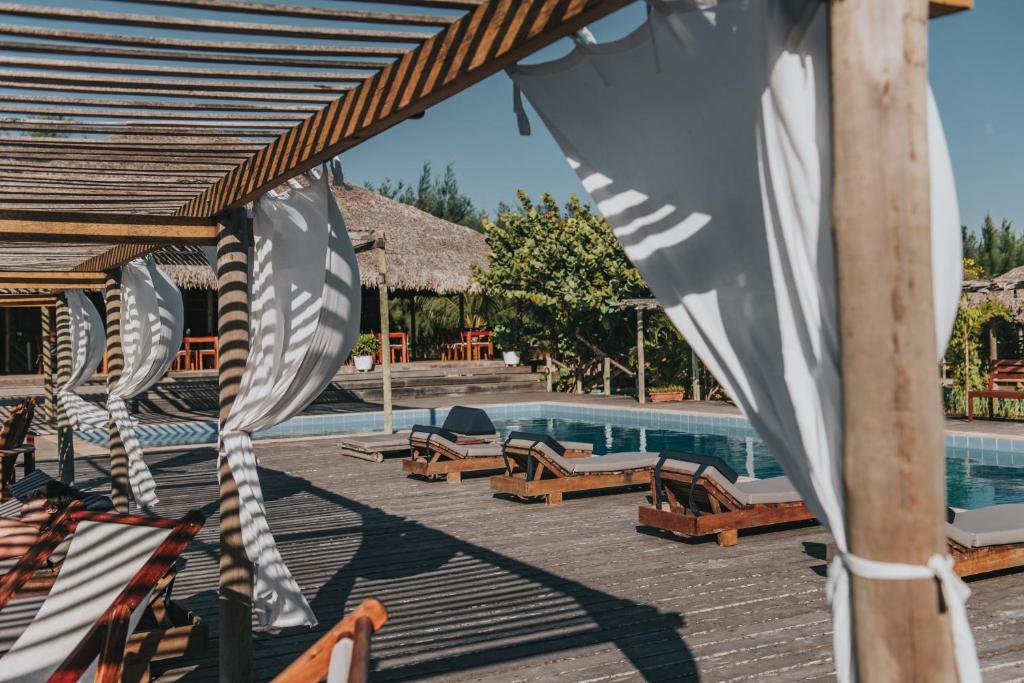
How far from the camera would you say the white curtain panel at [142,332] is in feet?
25.4

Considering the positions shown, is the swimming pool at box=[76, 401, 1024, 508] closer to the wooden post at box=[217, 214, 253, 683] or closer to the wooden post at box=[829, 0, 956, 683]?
the wooden post at box=[217, 214, 253, 683]

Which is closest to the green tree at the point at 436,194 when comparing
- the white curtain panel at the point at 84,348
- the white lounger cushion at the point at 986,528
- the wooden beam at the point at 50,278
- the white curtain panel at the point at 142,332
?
the white curtain panel at the point at 84,348

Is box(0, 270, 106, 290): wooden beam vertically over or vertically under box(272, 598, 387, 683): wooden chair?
over

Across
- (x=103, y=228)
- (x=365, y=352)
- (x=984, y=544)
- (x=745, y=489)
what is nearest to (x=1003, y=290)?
(x=745, y=489)

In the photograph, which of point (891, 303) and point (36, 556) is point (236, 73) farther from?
point (36, 556)

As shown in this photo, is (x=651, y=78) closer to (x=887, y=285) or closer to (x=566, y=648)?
(x=887, y=285)

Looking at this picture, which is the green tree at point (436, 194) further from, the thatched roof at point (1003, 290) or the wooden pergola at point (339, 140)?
the wooden pergola at point (339, 140)

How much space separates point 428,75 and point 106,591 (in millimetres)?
2398

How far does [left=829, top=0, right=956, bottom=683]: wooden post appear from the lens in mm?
1593

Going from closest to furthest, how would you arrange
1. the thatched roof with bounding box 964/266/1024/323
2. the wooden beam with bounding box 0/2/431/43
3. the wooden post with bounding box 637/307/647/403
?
the wooden beam with bounding box 0/2/431/43 < the thatched roof with bounding box 964/266/1024/323 < the wooden post with bounding box 637/307/647/403

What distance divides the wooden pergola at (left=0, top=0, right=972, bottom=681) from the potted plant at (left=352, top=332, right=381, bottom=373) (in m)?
14.8

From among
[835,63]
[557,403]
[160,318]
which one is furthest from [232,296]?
[557,403]

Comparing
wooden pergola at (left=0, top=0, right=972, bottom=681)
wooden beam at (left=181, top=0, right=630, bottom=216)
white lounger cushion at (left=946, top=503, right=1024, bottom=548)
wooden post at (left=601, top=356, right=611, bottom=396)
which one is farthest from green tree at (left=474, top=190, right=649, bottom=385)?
wooden beam at (left=181, top=0, right=630, bottom=216)

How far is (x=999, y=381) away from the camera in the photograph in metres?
14.2
